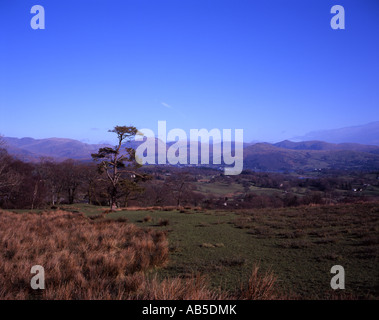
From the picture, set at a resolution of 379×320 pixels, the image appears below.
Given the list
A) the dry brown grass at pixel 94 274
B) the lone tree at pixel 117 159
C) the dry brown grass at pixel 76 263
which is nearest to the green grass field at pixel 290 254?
the dry brown grass at pixel 94 274

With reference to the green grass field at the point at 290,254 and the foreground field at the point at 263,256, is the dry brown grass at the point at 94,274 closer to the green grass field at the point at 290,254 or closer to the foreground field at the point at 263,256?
the foreground field at the point at 263,256

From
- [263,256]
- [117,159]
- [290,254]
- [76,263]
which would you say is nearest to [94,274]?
[76,263]

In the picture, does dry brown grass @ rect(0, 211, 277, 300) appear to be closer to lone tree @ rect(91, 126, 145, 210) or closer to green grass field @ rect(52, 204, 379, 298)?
green grass field @ rect(52, 204, 379, 298)

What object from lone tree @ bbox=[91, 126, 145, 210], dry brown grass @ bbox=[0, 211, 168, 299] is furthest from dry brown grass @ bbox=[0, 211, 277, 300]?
lone tree @ bbox=[91, 126, 145, 210]

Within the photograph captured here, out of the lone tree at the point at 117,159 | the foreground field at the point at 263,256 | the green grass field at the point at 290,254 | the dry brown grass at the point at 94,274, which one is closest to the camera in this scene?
the dry brown grass at the point at 94,274

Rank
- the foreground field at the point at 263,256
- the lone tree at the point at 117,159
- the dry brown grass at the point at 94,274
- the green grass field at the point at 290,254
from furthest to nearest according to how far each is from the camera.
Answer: the lone tree at the point at 117,159, the green grass field at the point at 290,254, the foreground field at the point at 263,256, the dry brown grass at the point at 94,274

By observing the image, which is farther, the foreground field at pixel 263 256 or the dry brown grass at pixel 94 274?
the foreground field at pixel 263 256

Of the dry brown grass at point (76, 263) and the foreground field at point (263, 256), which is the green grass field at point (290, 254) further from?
the dry brown grass at point (76, 263)

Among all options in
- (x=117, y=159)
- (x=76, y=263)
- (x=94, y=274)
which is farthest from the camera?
(x=117, y=159)

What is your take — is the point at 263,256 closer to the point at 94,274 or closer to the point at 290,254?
the point at 290,254

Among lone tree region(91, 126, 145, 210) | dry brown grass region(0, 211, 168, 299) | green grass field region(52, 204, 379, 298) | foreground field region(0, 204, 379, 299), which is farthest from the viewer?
lone tree region(91, 126, 145, 210)

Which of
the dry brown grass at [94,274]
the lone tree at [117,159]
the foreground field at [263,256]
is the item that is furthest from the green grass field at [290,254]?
the lone tree at [117,159]

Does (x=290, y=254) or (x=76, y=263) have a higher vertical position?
(x=76, y=263)

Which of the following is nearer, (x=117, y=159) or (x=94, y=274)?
(x=94, y=274)
